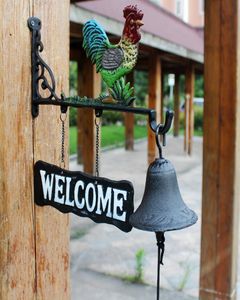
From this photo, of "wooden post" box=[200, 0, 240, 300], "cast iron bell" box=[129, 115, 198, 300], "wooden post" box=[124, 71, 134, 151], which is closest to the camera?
"cast iron bell" box=[129, 115, 198, 300]

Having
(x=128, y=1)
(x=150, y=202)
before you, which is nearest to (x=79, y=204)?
(x=150, y=202)

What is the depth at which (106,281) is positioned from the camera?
3.59 meters

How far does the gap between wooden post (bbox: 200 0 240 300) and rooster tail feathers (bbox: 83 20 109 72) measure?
4.87 feet

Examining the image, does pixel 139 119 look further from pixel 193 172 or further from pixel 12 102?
pixel 12 102

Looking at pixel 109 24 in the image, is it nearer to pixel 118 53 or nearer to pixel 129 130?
pixel 118 53

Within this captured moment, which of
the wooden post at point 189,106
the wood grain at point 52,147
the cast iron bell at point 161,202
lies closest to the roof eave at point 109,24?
the wood grain at point 52,147

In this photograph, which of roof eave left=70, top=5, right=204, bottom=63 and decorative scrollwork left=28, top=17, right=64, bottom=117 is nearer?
decorative scrollwork left=28, top=17, right=64, bottom=117

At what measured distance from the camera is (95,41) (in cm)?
123

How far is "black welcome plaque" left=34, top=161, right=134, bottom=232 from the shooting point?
45.1 inches

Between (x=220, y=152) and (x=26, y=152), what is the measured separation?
1582 millimetres

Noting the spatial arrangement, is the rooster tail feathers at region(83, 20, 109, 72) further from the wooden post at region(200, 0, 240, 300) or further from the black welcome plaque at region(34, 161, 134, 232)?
the wooden post at region(200, 0, 240, 300)

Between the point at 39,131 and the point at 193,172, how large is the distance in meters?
7.68

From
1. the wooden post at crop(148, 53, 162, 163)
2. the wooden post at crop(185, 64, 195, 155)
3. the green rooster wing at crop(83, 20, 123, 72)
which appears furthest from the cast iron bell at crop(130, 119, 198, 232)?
the wooden post at crop(185, 64, 195, 155)

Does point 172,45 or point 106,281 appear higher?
point 172,45
